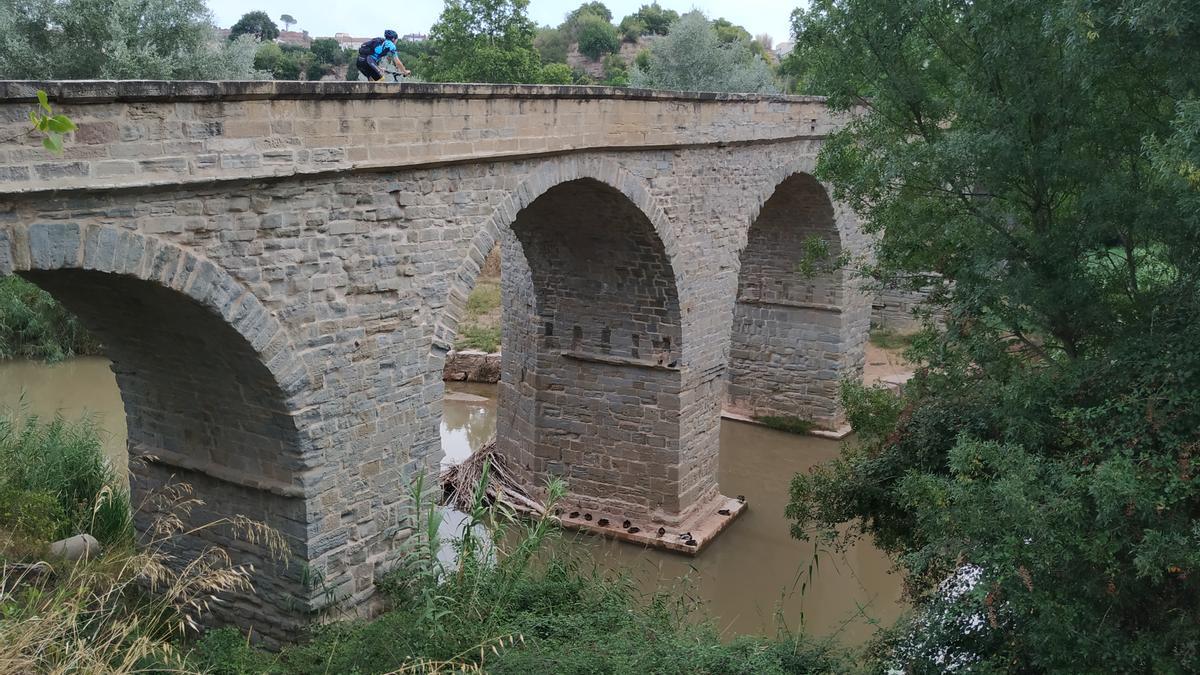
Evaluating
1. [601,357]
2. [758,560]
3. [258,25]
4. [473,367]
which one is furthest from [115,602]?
[258,25]

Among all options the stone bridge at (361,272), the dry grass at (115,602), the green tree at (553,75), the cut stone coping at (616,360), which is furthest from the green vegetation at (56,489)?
the green tree at (553,75)

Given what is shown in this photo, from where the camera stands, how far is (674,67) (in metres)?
25.6

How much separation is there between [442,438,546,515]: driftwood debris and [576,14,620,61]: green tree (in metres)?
37.2

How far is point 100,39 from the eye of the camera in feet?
49.6

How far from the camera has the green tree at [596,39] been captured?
4597 cm

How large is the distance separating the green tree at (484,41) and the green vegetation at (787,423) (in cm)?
1002

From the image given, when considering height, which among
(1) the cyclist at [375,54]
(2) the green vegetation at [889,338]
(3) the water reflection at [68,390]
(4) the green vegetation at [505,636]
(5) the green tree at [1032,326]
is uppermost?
(1) the cyclist at [375,54]

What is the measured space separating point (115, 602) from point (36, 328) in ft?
42.0

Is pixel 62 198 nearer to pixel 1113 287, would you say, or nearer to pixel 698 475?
pixel 1113 287

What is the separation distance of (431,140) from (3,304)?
1207cm

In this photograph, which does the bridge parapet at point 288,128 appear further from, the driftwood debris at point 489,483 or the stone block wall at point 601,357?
the driftwood debris at point 489,483

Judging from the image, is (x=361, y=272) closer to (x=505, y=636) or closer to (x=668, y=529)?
(x=505, y=636)

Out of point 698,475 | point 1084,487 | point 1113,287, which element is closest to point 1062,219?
point 1113,287

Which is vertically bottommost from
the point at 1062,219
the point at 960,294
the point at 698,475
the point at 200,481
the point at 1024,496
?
the point at 698,475
